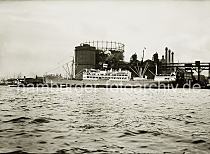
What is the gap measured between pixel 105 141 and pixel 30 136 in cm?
181

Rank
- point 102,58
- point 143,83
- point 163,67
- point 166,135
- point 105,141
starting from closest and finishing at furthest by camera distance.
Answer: point 105,141 < point 166,135 < point 143,83 < point 163,67 < point 102,58

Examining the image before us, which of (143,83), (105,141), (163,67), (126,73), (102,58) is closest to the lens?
(105,141)

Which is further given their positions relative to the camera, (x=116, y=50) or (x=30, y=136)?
(x=116, y=50)

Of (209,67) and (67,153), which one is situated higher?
(209,67)

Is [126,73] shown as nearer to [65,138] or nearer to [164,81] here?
[164,81]

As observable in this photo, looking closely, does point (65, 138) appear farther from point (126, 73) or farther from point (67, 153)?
point (126, 73)

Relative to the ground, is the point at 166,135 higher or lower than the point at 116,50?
lower

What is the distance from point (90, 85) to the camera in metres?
74.4

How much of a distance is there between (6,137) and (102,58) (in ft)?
296

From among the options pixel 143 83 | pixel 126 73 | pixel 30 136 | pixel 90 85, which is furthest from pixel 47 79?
pixel 30 136

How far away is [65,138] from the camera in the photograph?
6215mm

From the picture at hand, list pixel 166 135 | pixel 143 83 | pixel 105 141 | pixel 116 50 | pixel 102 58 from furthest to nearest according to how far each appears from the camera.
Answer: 1. pixel 116 50
2. pixel 102 58
3. pixel 143 83
4. pixel 166 135
5. pixel 105 141

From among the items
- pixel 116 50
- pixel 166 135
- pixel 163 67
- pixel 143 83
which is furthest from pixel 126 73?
pixel 166 135

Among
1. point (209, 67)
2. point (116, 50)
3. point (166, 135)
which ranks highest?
point (116, 50)
